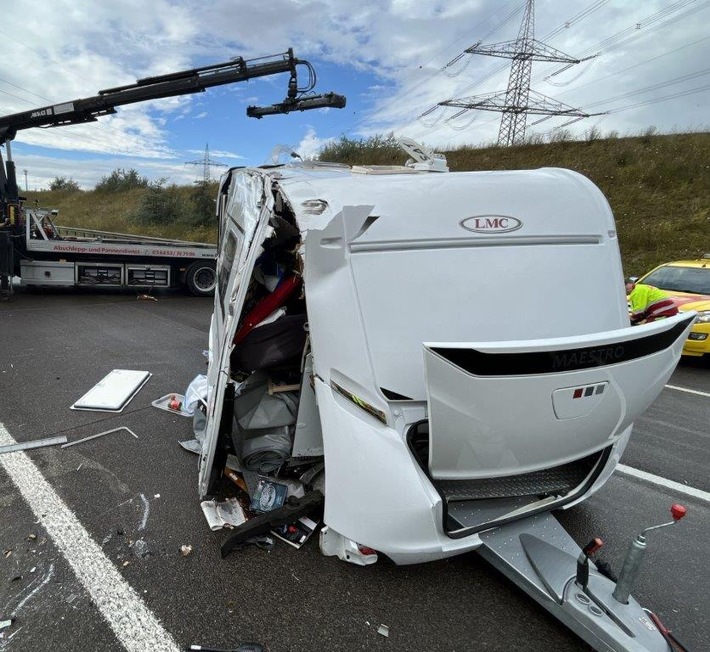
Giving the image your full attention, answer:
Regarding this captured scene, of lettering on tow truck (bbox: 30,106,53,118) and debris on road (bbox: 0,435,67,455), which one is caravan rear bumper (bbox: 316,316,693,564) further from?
lettering on tow truck (bbox: 30,106,53,118)

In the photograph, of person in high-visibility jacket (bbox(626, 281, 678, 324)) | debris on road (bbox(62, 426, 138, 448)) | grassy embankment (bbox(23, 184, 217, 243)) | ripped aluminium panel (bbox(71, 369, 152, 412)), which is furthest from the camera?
grassy embankment (bbox(23, 184, 217, 243))

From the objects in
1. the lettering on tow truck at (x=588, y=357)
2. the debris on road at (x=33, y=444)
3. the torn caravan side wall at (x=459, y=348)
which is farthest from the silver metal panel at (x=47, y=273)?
the lettering on tow truck at (x=588, y=357)

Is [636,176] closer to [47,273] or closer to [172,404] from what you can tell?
[172,404]

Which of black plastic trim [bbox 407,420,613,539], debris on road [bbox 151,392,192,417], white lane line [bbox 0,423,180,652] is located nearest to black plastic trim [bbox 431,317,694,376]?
black plastic trim [bbox 407,420,613,539]

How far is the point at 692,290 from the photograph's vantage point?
764cm

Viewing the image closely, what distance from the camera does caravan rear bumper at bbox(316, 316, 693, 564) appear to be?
192 centimetres

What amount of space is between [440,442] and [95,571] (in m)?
1.89

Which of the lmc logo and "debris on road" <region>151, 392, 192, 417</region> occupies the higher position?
the lmc logo

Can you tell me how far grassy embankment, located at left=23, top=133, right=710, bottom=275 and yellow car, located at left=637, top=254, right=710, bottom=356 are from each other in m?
5.41

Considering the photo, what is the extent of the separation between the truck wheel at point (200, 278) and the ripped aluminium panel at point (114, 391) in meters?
6.21

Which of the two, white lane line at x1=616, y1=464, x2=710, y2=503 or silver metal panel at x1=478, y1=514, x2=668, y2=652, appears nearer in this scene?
silver metal panel at x1=478, y1=514, x2=668, y2=652

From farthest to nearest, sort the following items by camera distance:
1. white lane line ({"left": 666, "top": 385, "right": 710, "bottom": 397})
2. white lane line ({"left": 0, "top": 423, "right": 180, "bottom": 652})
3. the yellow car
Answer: the yellow car, white lane line ({"left": 666, "top": 385, "right": 710, "bottom": 397}), white lane line ({"left": 0, "top": 423, "right": 180, "bottom": 652})

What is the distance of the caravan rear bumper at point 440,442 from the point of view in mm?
1918

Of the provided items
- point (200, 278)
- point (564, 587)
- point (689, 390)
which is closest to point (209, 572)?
point (564, 587)
